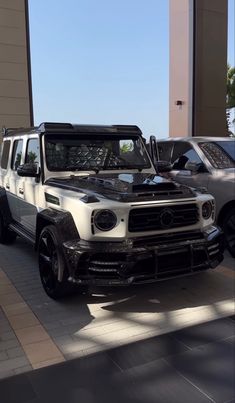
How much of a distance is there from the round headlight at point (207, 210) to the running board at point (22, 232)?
6.95 ft

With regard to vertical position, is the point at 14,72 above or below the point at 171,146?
above

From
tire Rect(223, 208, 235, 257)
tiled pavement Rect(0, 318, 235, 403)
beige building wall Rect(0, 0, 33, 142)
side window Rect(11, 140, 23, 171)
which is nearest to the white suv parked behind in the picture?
side window Rect(11, 140, 23, 171)

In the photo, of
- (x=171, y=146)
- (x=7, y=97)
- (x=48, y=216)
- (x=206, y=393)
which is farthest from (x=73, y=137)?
(x=7, y=97)

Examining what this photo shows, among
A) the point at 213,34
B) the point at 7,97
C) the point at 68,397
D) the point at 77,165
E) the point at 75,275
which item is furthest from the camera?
the point at 213,34

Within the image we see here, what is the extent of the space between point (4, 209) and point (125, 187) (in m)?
3.20

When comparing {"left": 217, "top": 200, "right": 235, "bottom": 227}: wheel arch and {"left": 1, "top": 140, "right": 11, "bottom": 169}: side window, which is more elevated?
{"left": 1, "top": 140, "right": 11, "bottom": 169}: side window

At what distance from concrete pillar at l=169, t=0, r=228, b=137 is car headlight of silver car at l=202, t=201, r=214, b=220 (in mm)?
10894

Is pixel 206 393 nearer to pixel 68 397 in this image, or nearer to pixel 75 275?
pixel 68 397

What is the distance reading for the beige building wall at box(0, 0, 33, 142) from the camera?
445 inches

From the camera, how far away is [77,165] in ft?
17.4

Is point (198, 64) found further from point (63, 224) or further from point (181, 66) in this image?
point (63, 224)

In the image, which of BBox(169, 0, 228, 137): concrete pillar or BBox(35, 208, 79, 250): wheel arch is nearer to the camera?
BBox(35, 208, 79, 250): wheel arch

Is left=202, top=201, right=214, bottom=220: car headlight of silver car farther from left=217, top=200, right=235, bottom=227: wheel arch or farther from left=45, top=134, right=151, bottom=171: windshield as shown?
left=217, top=200, right=235, bottom=227: wheel arch

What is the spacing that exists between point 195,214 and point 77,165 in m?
1.67
